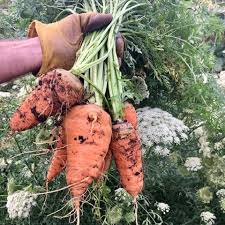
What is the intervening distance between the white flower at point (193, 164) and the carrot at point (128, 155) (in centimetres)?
34

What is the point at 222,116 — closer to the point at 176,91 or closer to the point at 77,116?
the point at 176,91

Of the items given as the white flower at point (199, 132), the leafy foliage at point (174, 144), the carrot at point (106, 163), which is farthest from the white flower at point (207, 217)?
the carrot at point (106, 163)

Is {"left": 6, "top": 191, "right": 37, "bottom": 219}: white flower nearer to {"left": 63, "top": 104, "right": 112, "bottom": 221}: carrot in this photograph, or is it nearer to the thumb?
{"left": 63, "top": 104, "right": 112, "bottom": 221}: carrot

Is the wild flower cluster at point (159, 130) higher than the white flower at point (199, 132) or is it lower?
higher

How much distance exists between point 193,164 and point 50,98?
627mm

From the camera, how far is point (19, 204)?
5.59 feet

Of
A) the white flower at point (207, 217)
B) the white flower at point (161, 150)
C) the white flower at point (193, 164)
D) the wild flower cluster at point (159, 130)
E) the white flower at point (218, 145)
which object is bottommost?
the white flower at point (207, 217)

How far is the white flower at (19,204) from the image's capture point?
5.56 feet

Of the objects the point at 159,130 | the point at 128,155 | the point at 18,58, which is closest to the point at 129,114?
the point at 128,155

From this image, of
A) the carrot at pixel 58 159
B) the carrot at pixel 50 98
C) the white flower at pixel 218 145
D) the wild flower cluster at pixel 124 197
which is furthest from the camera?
the white flower at pixel 218 145

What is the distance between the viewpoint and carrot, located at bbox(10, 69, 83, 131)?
146 centimetres

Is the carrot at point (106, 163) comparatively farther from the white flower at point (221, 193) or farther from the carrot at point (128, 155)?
the white flower at point (221, 193)

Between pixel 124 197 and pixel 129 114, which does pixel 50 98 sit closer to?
pixel 129 114

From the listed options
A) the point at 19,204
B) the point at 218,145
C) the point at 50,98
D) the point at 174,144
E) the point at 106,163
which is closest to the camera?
the point at 50,98
